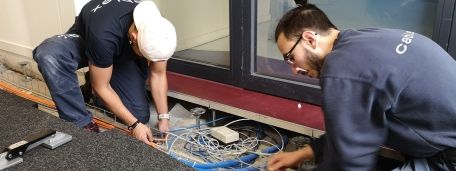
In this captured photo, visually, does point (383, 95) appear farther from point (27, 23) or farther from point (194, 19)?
point (27, 23)

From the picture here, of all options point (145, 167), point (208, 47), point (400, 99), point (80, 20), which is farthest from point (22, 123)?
point (208, 47)

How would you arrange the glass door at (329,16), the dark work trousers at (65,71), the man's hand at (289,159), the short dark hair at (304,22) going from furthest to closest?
the dark work trousers at (65,71) → the glass door at (329,16) → the man's hand at (289,159) → the short dark hair at (304,22)

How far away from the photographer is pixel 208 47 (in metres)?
2.48

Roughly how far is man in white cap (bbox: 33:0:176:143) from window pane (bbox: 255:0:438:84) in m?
0.54

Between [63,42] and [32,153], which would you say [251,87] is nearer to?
[63,42]

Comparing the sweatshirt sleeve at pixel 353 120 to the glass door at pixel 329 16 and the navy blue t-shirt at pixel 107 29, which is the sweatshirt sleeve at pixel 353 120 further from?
the navy blue t-shirt at pixel 107 29

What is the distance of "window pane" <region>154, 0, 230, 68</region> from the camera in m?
2.29

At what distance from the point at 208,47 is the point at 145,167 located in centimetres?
158

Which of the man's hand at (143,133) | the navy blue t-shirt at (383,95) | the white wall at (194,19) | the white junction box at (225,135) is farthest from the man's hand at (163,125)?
the navy blue t-shirt at (383,95)

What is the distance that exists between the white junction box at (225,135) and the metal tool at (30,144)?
0.83 m

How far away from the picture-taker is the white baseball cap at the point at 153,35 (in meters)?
1.56

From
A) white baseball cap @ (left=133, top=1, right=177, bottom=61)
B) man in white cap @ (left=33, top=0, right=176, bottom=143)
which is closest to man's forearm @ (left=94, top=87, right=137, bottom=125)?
man in white cap @ (left=33, top=0, right=176, bottom=143)

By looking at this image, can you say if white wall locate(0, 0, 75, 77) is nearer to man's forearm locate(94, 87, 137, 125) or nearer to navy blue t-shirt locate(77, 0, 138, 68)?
navy blue t-shirt locate(77, 0, 138, 68)

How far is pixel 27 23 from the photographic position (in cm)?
278
